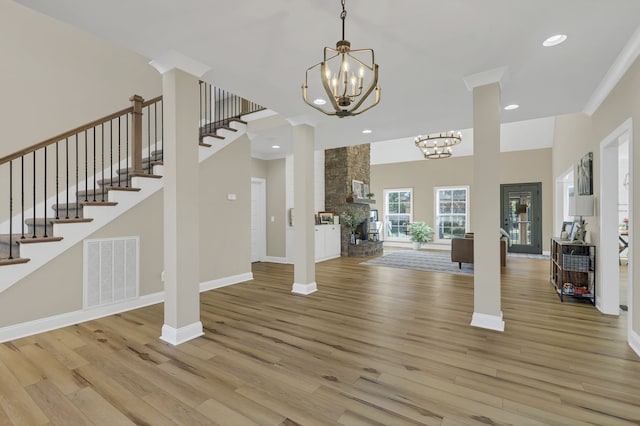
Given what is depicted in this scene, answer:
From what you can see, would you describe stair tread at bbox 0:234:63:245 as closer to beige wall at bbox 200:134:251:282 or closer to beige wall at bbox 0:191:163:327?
beige wall at bbox 0:191:163:327

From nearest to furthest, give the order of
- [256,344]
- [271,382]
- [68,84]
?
[271,382] < [256,344] < [68,84]

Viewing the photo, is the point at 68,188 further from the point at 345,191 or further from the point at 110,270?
the point at 345,191

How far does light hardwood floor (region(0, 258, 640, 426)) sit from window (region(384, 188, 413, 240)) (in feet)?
24.3

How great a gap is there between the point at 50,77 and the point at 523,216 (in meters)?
11.4

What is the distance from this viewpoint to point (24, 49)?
4031 mm

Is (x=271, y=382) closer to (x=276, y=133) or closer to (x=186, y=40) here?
(x=186, y=40)

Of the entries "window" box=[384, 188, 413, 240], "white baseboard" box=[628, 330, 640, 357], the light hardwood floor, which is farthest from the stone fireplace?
"white baseboard" box=[628, 330, 640, 357]

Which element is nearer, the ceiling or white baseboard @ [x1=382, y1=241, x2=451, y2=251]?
the ceiling

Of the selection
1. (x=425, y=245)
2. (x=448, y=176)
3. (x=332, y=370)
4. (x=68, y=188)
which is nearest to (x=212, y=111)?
(x=68, y=188)

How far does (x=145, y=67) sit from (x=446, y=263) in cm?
754

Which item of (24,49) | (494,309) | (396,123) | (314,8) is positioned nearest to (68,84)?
(24,49)

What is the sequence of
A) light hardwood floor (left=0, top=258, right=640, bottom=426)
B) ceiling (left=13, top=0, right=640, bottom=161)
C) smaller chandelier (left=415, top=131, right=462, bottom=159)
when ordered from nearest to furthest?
light hardwood floor (left=0, top=258, right=640, bottom=426) → ceiling (left=13, top=0, right=640, bottom=161) → smaller chandelier (left=415, top=131, right=462, bottom=159)

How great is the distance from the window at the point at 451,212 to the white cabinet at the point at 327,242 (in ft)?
13.4

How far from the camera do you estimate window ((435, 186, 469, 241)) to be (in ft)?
33.8
